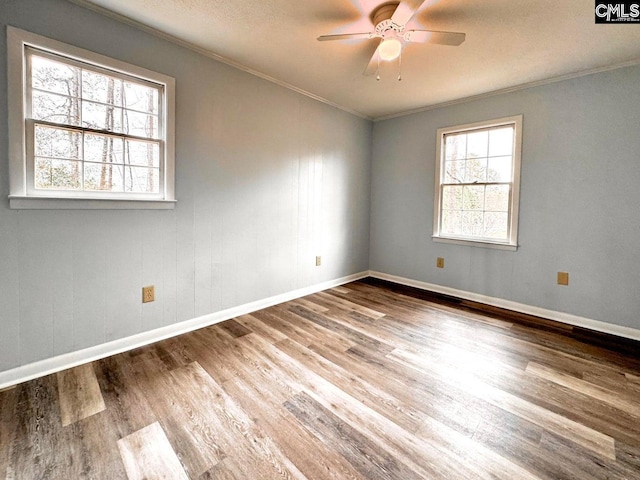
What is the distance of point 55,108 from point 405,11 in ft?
7.48

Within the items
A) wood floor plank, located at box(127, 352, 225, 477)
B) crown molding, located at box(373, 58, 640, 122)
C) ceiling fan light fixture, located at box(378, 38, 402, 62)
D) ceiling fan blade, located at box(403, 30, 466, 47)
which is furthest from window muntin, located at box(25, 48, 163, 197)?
crown molding, located at box(373, 58, 640, 122)

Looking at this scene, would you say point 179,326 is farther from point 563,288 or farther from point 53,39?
point 563,288

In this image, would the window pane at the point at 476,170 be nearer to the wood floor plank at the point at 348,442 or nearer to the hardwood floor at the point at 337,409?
the hardwood floor at the point at 337,409

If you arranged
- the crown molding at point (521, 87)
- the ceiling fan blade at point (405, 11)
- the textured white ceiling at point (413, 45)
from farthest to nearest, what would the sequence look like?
1. the crown molding at point (521, 87)
2. the textured white ceiling at point (413, 45)
3. the ceiling fan blade at point (405, 11)

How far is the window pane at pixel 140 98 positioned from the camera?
2130mm

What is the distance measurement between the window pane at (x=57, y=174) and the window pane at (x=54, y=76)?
45 cm

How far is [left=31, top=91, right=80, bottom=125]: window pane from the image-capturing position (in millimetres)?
1775

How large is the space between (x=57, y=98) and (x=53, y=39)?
349 mm

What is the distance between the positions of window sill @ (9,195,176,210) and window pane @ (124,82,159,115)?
72 cm

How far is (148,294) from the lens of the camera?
2279 millimetres

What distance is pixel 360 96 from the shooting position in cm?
346

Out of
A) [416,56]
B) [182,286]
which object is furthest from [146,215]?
[416,56]

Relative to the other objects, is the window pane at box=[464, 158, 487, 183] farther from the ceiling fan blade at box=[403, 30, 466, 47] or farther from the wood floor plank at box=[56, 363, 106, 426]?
the wood floor plank at box=[56, 363, 106, 426]

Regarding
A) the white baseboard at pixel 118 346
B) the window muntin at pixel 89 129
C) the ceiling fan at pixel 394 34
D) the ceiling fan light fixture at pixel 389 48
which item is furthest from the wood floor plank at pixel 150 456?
the ceiling fan light fixture at pixel 389 48
